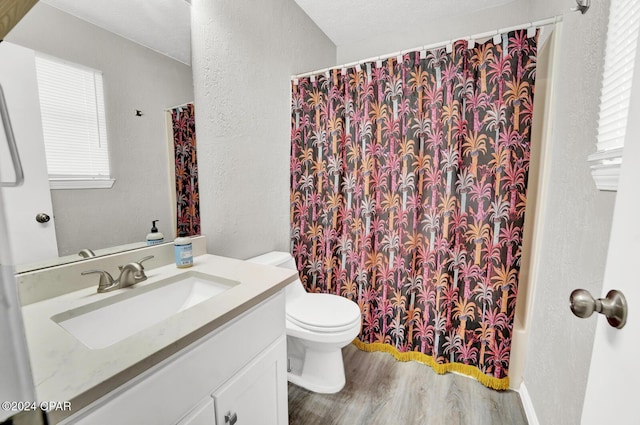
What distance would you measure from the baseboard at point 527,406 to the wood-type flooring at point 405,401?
3cm

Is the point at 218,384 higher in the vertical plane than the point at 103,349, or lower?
lower

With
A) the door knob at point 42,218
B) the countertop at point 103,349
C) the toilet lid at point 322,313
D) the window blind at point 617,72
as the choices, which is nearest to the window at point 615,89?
the window blind at point 617,72

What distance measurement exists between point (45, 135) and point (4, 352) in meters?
0.88

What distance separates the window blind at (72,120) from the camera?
0.84m

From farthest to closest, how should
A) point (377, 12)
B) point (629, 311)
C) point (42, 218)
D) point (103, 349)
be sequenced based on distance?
point (377, 12)
point (42, 218)
point (103, 349)
point (629, 311)

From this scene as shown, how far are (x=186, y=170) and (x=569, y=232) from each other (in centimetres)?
169

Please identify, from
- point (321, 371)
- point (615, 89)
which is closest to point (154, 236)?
point (321, 371)

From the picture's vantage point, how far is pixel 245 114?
1588 mm

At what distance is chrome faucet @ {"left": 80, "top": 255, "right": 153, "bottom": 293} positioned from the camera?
94 centimetres

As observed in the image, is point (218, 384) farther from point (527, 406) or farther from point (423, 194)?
point (527, 406)

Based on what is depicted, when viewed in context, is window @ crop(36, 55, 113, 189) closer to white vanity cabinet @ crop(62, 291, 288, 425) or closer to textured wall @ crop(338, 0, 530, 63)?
white vanity cabinet @ crop(62, 291, 288, 425)

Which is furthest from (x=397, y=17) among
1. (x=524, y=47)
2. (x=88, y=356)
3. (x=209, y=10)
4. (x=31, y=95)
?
(x=88, y=356)

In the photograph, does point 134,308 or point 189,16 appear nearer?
point 134,308

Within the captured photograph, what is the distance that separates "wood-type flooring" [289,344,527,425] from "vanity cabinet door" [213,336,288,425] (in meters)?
0.46
